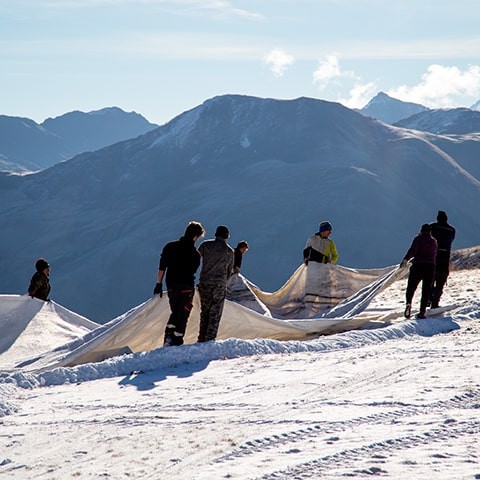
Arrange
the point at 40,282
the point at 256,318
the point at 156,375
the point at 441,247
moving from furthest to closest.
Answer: the point at 441,247, the point at 40,282, the point at 256,318, the point at 156,375

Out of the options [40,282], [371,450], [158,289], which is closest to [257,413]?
[371,450]

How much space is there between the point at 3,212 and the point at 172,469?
638ft

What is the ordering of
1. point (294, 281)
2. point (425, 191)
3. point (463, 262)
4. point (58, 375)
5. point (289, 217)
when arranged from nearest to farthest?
point (58, 375) < point (294, 281) < point (463, 262) < point (289, 217) < point (425, 191)

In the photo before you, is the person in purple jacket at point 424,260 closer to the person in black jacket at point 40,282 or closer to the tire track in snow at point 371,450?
the person in black jacket at point 40,282

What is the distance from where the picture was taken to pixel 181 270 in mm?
10344

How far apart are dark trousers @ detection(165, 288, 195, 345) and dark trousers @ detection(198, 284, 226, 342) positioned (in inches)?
13.4

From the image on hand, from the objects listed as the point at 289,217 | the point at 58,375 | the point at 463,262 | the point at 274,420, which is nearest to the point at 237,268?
the point at 58,375

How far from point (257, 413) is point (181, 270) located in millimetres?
3239

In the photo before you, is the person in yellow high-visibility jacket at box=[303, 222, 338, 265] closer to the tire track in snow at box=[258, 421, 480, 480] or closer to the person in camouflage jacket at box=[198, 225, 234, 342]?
the person in camouflage jacket at box=[198, 225, 234, 342]

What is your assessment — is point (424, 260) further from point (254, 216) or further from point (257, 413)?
point (254, 216)

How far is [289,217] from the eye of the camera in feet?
526

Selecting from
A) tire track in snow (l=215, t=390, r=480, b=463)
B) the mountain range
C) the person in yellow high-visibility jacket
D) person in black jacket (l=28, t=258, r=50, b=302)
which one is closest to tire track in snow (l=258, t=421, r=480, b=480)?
tire track in snow (l=215, t=390, r=480, b=463)

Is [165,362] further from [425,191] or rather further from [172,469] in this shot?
[425,191]

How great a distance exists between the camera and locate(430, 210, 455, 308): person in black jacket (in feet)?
45.2
